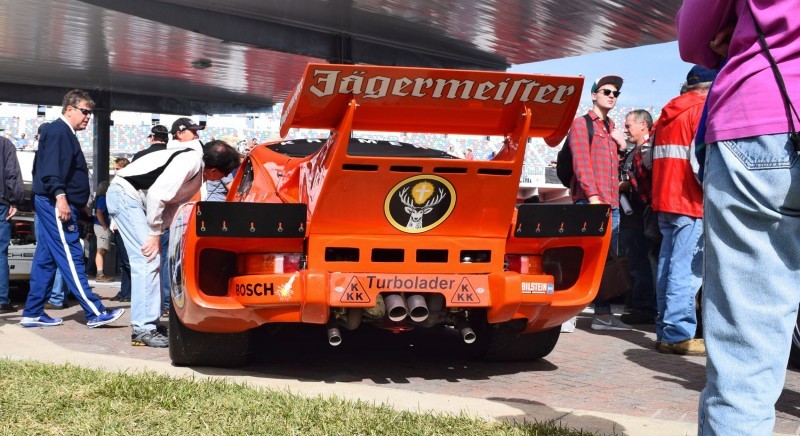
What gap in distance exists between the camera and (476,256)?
5016 millimetres

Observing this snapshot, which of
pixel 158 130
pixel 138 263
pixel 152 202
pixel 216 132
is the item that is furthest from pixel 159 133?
pixel 216 132

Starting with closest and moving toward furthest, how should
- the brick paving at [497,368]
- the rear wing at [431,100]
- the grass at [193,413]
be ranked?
the grass at [193,413], the rear wing at [431,100], the brick paving at [497,368]

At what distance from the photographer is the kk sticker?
4695 mm

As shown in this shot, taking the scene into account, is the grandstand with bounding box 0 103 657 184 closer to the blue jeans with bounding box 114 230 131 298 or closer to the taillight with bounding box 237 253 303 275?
the blue jeans with bounding box 114 230 131 298

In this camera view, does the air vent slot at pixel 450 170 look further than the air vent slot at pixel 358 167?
Yes

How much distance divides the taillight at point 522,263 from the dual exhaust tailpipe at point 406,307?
59 centimetres

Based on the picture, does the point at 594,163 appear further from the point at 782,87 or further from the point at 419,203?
the point at 782,87

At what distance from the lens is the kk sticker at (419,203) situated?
4.70 meters

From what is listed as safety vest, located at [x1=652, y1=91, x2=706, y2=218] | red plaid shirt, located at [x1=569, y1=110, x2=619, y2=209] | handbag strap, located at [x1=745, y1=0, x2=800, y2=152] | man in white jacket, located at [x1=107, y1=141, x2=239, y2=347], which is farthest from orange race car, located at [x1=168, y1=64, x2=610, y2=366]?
handbag strap, located at [x1=745, y1=0, x2=800, y2=152]

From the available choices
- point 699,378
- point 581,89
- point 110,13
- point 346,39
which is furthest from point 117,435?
point 346,39

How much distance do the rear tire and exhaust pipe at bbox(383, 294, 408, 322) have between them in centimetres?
96

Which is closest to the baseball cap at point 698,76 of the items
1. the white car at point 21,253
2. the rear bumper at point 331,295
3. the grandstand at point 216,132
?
the rear bumper at point 331,295

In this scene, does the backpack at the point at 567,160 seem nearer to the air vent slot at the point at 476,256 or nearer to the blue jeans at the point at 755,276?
the air vent slot at the point at 476,256

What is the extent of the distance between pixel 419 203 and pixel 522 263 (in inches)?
30.4
